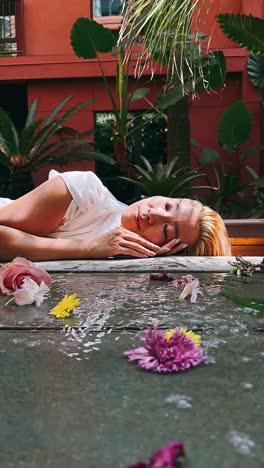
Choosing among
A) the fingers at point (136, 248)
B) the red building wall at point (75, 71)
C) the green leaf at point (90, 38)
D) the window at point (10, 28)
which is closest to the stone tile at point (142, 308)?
the fingers at point (136, 248)

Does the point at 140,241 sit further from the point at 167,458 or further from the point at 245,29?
the point at 245,29

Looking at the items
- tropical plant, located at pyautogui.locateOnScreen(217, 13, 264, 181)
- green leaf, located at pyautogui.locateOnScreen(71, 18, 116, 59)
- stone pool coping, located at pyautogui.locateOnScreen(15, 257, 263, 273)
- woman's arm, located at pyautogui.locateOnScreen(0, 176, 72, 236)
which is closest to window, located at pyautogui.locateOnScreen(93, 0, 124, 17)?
green leaf, located at pyautogui.locateOnScreen(71, 18, 116, 59)

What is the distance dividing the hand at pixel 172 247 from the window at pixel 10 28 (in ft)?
24.7

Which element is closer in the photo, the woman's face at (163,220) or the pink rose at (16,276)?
the pink rose at (16,276)

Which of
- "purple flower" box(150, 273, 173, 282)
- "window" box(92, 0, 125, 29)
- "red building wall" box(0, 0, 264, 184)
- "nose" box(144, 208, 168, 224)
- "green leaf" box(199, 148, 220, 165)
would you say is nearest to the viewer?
"purple flower" box(150, 273, 173, 282)

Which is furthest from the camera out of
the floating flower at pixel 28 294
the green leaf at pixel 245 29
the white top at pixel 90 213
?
the green leaf at pixel 245 29

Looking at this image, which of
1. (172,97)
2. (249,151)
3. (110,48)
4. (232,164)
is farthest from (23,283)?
(232,164)

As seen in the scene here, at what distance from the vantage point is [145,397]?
3.33ft

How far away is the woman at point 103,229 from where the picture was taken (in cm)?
300

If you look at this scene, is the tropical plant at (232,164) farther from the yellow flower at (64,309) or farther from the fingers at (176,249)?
the yellow flower at (64,309)

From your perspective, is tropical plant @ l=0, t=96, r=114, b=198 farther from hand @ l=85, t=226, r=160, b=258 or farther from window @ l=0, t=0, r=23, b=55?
hand @ l=85, t=226, r=160, b=258

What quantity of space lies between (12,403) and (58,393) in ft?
0.29

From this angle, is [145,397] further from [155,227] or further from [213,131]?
[213,131]

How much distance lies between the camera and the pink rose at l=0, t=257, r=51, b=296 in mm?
1887
